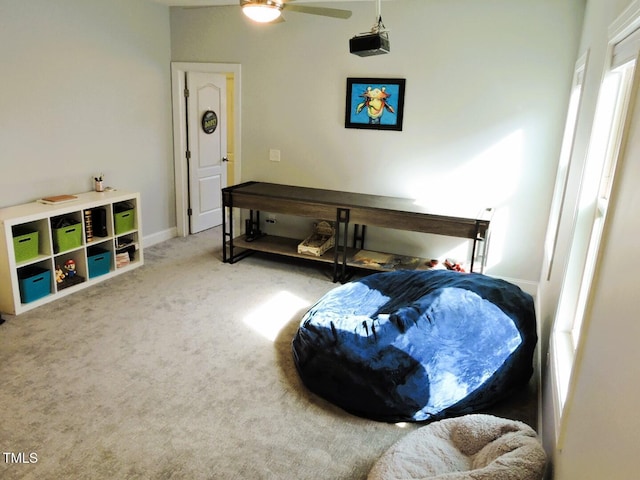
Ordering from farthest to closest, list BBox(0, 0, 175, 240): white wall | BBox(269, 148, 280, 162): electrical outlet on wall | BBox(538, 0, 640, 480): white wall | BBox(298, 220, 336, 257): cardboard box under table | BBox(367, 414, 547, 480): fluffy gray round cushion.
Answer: BBox(269, 148, 280, 162): electrical outlet on wall
BBox(298, 220, 336, 257): cardboard box under table
BBox(0, 0, 175, 240): white wall
BBox(367, 414, 547, 480): fluffy gray round cushion
BBox(538, 0, 640, 480): white wall

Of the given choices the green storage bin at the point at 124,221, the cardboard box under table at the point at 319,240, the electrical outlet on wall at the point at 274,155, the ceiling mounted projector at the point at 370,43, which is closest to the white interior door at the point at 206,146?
the electrical outlet on wall at the point at 274,155

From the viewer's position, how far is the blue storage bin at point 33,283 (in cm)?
363

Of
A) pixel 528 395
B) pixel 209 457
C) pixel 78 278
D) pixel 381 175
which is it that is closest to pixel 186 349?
pixel 209 457

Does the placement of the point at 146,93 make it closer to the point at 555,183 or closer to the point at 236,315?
the point at 236,315

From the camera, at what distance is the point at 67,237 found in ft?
12.9

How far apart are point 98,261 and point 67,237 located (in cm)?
41

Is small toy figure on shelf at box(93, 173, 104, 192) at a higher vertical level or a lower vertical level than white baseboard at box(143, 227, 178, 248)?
higher

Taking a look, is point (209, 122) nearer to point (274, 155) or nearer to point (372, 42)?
point (274, 155)

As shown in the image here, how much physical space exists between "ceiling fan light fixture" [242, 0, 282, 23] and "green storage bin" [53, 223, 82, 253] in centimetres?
Result: 241

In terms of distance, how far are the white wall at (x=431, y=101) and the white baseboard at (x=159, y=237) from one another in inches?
57.8

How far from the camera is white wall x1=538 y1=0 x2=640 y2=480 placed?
957mm

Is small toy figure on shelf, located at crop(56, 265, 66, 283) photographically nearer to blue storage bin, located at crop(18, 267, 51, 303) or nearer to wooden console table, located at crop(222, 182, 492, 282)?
blue storage bin, located at crop(18, 267, 51, 303)

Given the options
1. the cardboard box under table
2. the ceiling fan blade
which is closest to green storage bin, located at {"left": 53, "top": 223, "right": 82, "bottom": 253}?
the cardboard box under table

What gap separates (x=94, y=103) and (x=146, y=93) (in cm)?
69
